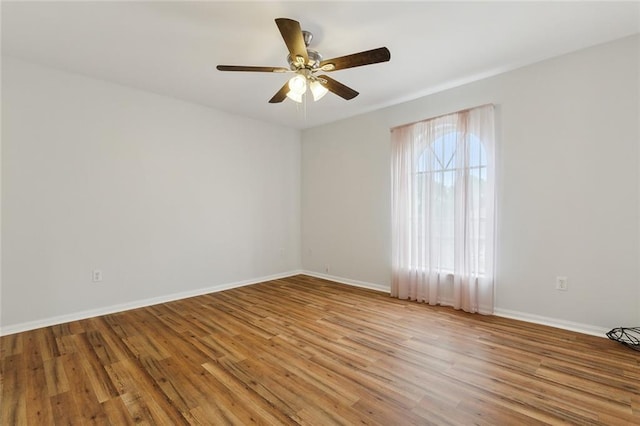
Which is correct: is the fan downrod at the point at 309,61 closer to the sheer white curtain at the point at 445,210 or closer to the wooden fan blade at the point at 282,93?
the wooden fan blade at the point at 282,93

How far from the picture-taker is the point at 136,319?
10.6ft

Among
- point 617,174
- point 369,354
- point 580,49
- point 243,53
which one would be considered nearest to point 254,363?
point 369,354

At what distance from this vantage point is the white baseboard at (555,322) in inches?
106

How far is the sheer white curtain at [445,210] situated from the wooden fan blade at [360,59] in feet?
5.94

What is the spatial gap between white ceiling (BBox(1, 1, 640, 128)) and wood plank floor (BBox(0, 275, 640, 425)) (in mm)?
2668

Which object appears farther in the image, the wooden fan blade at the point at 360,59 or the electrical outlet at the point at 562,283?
the electrical outlet at the point at 562,283

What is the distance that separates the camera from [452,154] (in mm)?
3555

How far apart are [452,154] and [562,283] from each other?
1738 mm

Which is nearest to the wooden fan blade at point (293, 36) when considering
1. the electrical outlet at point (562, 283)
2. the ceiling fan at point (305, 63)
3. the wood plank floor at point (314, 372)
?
the ceiling fan at point (305, 63)

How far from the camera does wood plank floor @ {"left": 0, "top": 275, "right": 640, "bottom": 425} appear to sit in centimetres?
171

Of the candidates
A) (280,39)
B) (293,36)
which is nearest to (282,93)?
(280,39)

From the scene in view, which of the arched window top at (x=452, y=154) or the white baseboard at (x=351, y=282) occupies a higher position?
the arched window top at (x=452, y=154)

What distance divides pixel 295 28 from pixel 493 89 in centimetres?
254

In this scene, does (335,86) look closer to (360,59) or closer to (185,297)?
(360,59)
